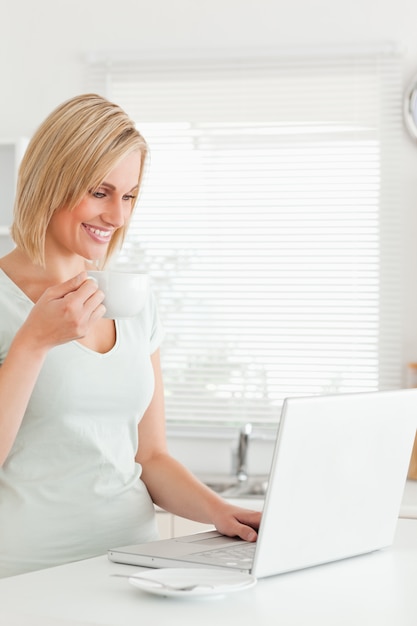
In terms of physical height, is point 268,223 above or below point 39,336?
above

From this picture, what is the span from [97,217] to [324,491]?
64 centimetres

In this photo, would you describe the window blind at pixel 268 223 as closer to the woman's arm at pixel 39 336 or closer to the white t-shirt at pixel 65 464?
the white t-shirt at pixel 65 464

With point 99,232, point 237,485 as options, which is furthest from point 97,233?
point 237,485

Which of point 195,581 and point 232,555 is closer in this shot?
point 195,581

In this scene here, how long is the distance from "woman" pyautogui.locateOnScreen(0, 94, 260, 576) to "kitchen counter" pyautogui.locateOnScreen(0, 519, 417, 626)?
0.72ft

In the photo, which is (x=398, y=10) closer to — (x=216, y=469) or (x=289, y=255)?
(x=289, y=255)

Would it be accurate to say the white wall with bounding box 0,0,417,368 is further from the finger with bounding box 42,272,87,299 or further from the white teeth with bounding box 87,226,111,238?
the finger with bounding box 42,272,87,299

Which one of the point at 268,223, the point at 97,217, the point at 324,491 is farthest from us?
the point at 268,223

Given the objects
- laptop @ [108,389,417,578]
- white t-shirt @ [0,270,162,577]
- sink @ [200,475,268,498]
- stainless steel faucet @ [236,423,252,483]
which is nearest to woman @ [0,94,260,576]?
white t-shirt @ [0,270,162,577]

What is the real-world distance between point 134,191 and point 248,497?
1.57 meters

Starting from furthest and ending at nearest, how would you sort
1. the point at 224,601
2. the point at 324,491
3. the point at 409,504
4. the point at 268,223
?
the point at 268,223 < the point at 409,504 < the point at 324,491 < the point at 224,601

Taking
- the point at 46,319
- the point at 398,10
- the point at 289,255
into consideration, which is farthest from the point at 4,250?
the point at 46,319

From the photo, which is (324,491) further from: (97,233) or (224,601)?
(97,233)

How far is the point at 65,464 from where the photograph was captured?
165 cm
